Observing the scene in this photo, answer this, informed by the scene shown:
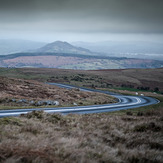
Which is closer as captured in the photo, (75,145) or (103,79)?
(75,145)

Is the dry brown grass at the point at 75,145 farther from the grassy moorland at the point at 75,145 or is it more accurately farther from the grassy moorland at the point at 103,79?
the grassy moorland at the point at 103,79

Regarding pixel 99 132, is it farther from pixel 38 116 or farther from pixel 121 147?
pixel 38 116

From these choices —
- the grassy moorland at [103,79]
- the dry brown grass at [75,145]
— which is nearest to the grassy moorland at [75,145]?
the dry brown grass at [75,145]

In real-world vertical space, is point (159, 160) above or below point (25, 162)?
below

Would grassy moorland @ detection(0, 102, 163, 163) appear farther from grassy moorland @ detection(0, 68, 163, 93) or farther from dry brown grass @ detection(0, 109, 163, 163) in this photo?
grassy moorland @ detection(0, 68, 163, 93)

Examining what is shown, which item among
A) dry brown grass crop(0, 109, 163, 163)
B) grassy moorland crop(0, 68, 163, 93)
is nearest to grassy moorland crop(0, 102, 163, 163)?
dry brown grass crop(0, 109, 163, 163)

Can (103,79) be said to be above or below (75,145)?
below

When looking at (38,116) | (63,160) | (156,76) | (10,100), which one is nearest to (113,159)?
(63,160)

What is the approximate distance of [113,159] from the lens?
7828 millimetres

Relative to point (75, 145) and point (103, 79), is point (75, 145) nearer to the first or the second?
point (75, 145)

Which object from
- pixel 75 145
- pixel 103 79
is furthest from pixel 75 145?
pixel 103 79

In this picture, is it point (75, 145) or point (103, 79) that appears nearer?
point (75, 145)

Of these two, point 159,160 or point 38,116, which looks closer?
point 159,160

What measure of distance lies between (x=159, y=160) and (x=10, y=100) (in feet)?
79.6
